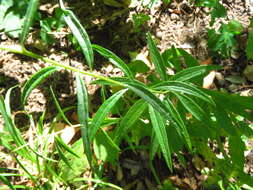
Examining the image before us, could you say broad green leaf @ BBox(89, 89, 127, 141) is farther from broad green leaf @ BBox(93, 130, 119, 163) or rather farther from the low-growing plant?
broad green leaf @ BBox(93, 130, 119, 163)

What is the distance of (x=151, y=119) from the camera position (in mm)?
971

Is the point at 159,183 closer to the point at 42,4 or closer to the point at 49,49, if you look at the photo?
the point at 49,49

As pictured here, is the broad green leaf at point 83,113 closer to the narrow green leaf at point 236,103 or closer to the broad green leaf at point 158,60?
the broad green leaf at point 158,60

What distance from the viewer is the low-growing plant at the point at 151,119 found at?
2.66ft

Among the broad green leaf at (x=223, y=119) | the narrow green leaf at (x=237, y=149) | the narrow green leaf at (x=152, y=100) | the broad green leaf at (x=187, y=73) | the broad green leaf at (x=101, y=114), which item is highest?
the narrow green leaf at (x=152, y=100)

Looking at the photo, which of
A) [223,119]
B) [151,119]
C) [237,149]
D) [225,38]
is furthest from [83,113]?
[225,38]

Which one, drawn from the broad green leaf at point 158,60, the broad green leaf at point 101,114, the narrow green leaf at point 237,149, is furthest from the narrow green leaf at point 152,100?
the narrow green leaf at point 237,149

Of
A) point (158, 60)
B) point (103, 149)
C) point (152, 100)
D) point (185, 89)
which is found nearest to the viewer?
point (152, 100)

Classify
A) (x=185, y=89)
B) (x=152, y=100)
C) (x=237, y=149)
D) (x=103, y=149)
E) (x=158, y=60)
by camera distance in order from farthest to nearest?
(x=103, y=149)
(x=237, y=149)
(x=158, y=60)
(x=185, y=89)
(x=152, y=100)

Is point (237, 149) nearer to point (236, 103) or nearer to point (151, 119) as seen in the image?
point (236, 103)

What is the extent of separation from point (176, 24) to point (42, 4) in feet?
2.86

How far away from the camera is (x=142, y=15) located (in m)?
1.86

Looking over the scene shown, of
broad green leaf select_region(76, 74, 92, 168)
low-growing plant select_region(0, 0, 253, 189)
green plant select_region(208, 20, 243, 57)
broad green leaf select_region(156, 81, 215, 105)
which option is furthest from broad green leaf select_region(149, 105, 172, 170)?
green plant select_region(208, 20, 243, 57)

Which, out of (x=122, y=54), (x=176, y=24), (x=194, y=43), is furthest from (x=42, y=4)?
(x=194, y=43)
